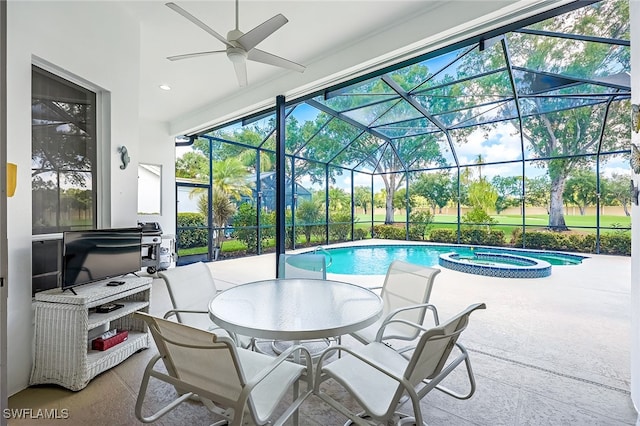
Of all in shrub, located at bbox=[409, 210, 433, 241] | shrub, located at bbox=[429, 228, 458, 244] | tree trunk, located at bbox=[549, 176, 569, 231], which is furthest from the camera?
shrub, located at bbox=[409, 210, 433, 241]

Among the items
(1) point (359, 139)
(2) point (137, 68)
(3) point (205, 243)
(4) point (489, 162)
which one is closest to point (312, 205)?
(1) point (359, 139)

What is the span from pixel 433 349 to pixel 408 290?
42.1 inches

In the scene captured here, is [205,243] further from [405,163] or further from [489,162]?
[489,162]

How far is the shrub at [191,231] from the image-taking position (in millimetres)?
7819

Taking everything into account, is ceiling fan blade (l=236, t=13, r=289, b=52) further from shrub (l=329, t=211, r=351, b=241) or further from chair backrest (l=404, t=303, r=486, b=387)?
shrub (l=329, t=211, r=351, b=241)

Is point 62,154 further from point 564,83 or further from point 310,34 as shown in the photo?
point 564,83

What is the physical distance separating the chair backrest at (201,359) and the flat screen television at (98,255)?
156cm

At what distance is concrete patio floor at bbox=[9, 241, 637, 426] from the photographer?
1.99m

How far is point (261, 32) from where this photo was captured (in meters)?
2.68

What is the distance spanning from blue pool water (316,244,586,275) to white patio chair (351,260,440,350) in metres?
5.11

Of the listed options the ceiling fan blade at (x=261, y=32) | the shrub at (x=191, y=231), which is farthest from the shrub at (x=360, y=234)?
the ceiling fan blade at (x=261, y=32)

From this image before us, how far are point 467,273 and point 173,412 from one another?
6.26m

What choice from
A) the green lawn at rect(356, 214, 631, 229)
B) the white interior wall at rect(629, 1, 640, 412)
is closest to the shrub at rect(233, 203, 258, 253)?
the green lawn at rect(356, 214, 631, 229)

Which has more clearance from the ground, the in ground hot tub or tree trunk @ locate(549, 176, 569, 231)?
tree trunk @ locate(549, 176, 569, 231)
